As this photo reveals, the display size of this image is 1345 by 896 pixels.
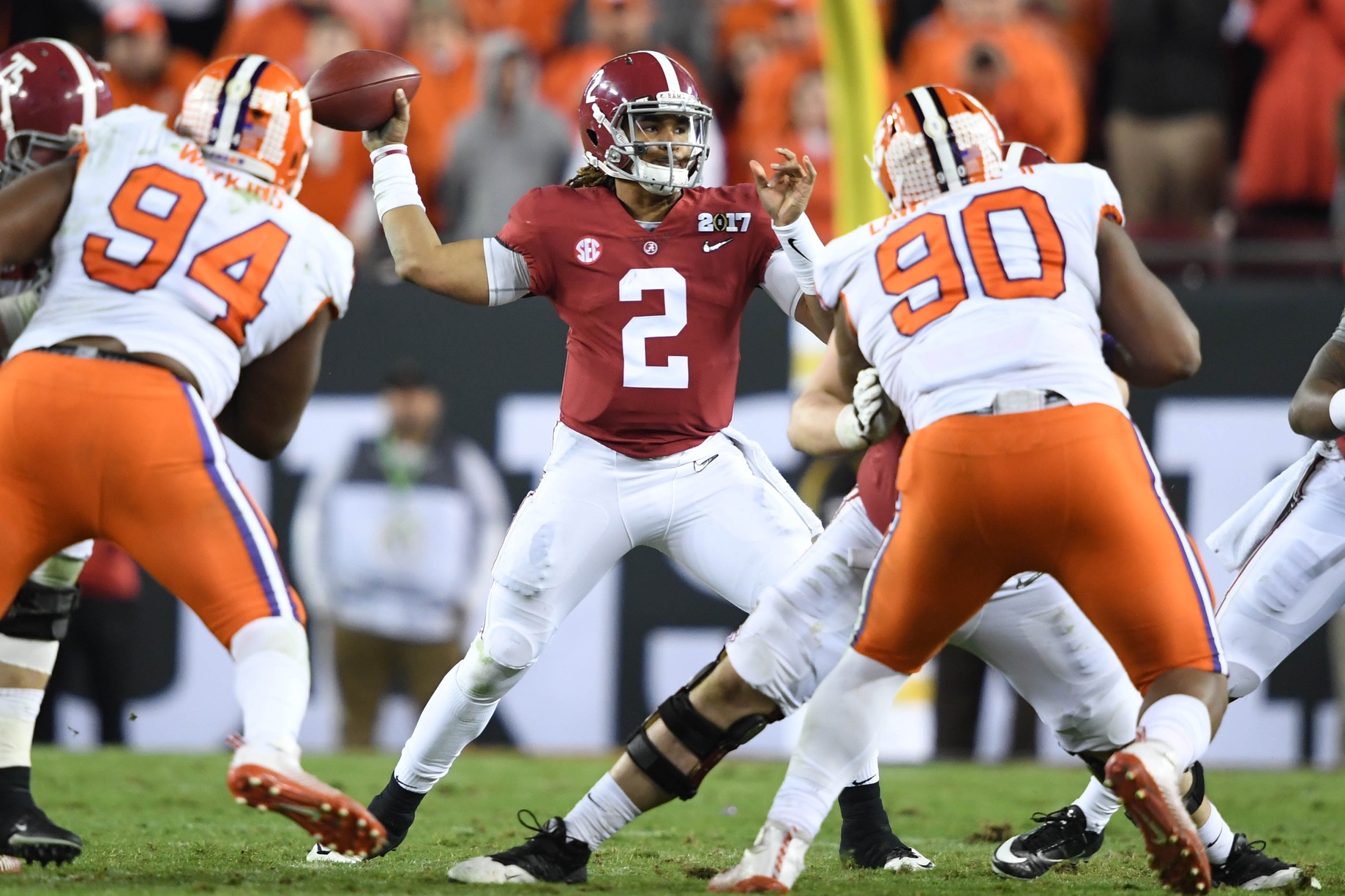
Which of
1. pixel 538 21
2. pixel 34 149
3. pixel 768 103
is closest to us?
pixel 34 149

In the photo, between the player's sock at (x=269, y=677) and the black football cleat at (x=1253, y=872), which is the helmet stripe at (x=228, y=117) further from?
the black football cleat at (x=1253, y=872)

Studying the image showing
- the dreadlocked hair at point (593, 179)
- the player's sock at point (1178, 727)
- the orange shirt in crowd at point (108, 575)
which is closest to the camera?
the player's sock at point (1178, 727)

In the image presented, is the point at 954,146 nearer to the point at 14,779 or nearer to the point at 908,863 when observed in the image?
the point at 908,863

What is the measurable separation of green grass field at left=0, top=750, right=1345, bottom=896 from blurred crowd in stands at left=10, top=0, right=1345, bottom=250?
2.83m

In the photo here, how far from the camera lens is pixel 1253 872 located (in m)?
3.81

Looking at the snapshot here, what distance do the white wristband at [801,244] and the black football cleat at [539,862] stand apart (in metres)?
1.45

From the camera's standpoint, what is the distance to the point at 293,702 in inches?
131

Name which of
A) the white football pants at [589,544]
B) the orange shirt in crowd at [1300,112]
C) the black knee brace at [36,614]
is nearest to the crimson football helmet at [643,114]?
the white football pants at [589,544]

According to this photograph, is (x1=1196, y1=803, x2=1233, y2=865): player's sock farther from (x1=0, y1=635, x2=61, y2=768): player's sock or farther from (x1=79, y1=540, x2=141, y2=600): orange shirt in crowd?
(x1=79, y1=540, x2=141, y2=600): orange shirt in crowd

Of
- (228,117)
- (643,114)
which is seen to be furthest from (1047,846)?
(228,117)

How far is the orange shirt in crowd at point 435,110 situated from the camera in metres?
8.67

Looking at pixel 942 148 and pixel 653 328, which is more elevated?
pixel 942 148

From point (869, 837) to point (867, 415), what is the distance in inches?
48.5

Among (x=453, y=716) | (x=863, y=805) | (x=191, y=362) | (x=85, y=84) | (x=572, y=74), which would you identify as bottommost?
(x=863, y=805)
